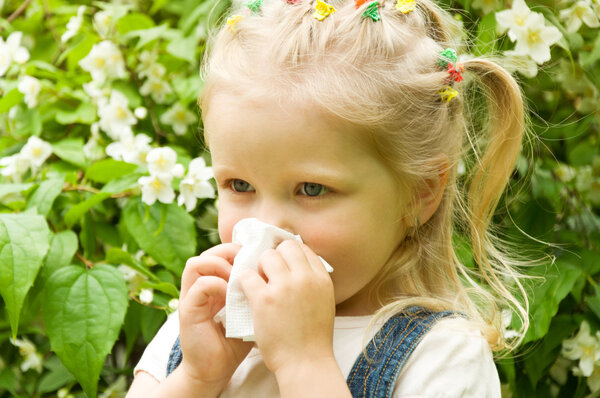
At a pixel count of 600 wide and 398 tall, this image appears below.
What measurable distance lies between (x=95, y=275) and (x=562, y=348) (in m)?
1.15

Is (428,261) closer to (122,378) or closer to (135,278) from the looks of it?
(135,278)

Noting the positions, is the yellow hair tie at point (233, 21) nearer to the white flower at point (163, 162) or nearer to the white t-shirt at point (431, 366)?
the white flower at point (163, 162)

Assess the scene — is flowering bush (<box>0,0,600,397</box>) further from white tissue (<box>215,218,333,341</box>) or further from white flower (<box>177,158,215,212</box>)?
white tissue (<box>215,218,333,341</box>)

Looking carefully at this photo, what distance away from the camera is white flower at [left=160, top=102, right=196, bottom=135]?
7.30ft

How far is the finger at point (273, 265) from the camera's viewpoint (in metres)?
1.23

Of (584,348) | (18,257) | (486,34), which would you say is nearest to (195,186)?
(18,257)

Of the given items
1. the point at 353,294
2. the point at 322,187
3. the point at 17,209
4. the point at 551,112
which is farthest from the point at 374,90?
the point at 551,112

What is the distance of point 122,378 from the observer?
213 cm

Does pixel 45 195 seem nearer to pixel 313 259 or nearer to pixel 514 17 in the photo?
pixel 313 259

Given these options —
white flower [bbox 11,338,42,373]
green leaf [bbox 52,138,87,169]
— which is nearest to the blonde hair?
green leaf [bbox 52,138,87,169]

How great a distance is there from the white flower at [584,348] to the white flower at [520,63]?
62 centimetres

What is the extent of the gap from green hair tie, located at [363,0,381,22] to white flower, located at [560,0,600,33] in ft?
2.76

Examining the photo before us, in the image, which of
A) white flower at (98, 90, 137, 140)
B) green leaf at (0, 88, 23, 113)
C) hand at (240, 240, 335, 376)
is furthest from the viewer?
green leaf at (0, 88, 23, 113)

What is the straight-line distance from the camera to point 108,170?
1954mm
